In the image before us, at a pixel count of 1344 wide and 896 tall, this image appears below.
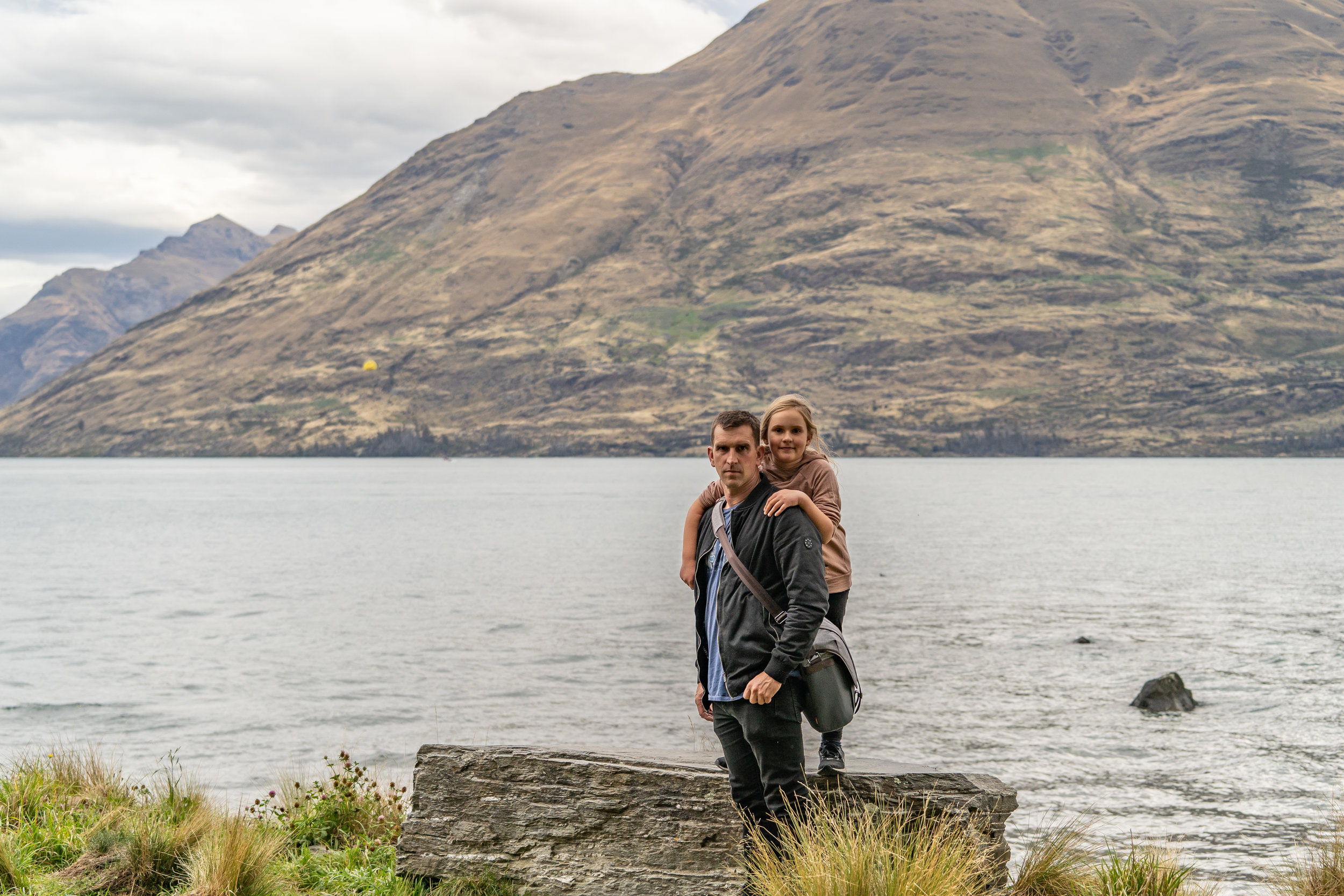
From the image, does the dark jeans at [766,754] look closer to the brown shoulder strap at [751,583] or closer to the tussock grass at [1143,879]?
the brown shoulder strap at [751,583]

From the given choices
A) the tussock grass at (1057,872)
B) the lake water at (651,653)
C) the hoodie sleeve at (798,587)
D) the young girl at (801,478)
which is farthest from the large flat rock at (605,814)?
the lake water at (651,653)

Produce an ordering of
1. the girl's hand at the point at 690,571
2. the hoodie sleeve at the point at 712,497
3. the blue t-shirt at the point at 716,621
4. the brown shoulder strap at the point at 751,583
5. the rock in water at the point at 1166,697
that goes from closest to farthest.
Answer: the brown shoulder strap at the point at 751,583 < the blue t-shirt at the point at 716,621 < the hoodie sleeve at the point at 712,497 < the girl's hand at the point at 690,571 < the rock in water at the point at 1166,697

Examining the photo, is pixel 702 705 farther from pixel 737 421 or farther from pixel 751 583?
pixel 737 421

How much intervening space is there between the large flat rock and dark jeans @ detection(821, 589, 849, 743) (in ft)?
0.94

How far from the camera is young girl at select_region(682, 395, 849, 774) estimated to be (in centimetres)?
604

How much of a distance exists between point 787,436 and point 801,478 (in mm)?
259

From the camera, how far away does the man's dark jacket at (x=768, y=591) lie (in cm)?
552

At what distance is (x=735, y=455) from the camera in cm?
581

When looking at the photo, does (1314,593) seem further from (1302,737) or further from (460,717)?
(460,717)

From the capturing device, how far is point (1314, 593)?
43062 mm

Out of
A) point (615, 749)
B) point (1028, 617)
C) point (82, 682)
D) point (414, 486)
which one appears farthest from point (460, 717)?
point (414, 486)

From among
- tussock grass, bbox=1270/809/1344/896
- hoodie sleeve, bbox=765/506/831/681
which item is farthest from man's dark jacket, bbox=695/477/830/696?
tussock grass, bbox=1270/809/1344/896

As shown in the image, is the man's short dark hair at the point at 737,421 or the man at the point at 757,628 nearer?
the man at the point at 757,628

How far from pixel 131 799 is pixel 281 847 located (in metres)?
2.05
